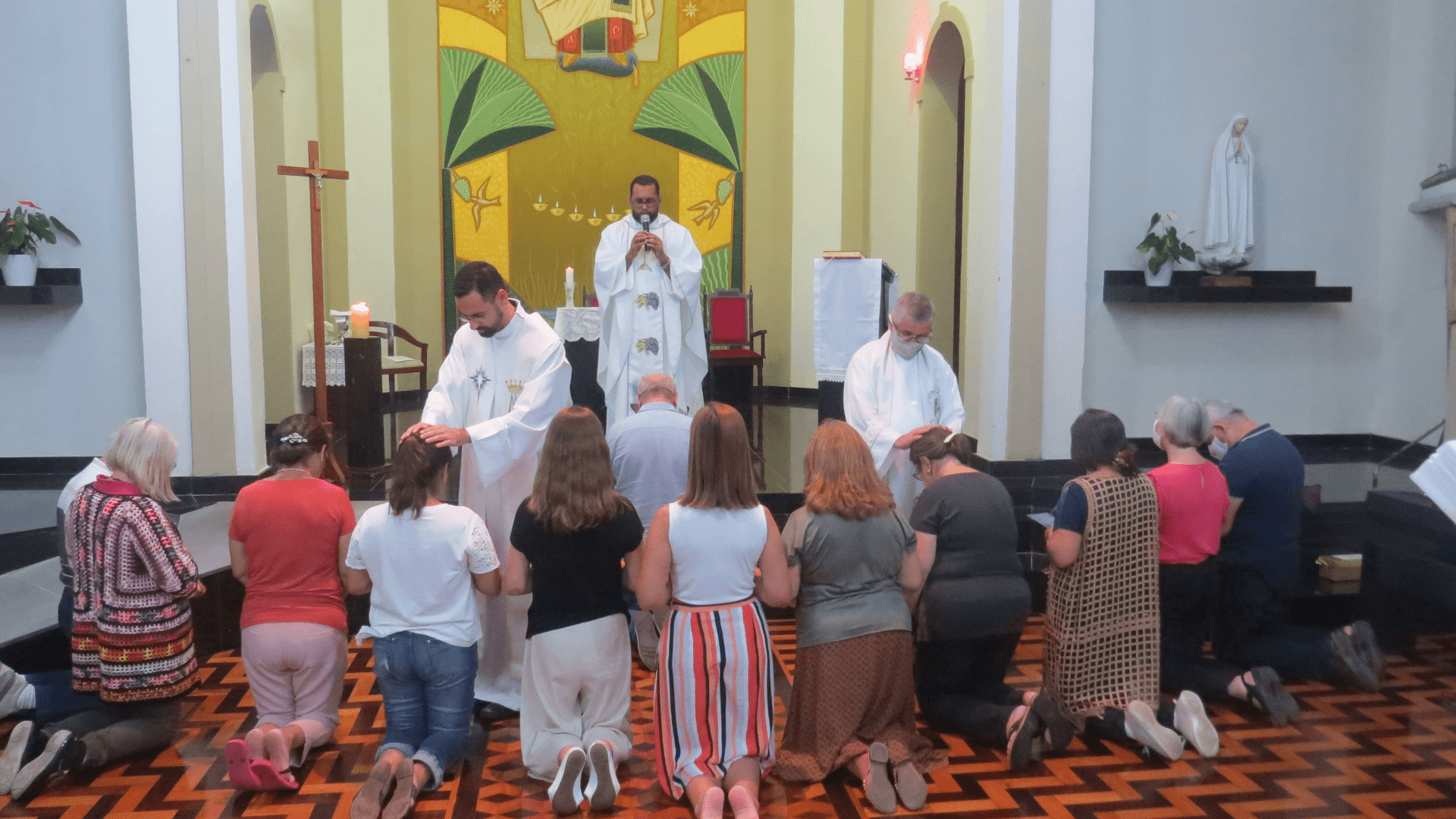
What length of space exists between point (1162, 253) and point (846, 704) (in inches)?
166

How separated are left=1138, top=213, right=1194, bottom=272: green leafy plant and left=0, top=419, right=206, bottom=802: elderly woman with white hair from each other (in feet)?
17.4

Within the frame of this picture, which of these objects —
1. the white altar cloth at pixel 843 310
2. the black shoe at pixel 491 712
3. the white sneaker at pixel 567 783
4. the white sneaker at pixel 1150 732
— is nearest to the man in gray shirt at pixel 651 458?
A: the black shoe at pixel 491 712

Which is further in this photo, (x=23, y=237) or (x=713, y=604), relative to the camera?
(x=23, y=237)

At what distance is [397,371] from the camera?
879 centimetres

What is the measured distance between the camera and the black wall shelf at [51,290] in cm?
618

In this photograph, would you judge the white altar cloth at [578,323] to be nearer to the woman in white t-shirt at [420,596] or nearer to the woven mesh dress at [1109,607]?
the woman in white t-shirt at [420,596]

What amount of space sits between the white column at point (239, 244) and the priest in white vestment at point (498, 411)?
8.67 ft

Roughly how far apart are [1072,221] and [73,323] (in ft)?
18.9

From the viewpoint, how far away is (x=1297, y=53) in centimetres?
684

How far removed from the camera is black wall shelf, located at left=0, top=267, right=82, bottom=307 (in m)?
6.18

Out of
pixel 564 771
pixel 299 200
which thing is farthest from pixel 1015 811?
pixel 299 200

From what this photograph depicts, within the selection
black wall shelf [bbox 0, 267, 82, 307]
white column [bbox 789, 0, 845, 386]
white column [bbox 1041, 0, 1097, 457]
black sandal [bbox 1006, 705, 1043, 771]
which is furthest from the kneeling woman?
white column [bbox 789, 0, 845, 386]

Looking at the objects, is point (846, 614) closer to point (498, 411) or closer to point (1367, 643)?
point (498, 411)

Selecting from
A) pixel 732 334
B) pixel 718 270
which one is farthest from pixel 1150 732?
pixel 718 270
